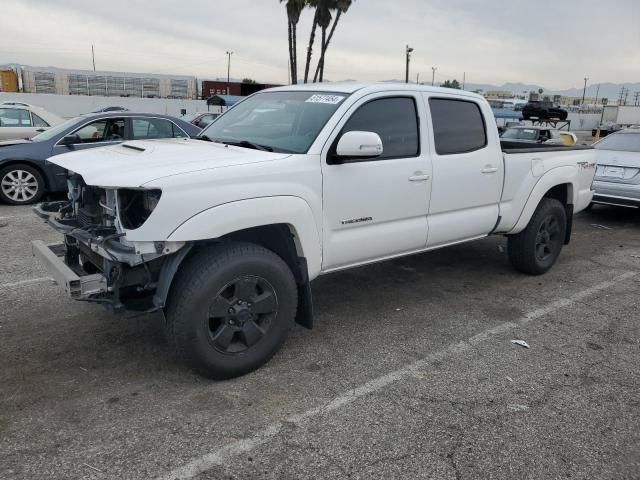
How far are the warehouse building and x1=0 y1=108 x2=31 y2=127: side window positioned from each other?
2003 inches

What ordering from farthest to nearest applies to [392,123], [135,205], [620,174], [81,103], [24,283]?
[81,103]
[620,174]
[24,283]
[392,123]
[135,205]

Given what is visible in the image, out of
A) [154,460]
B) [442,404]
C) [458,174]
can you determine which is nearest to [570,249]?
[458,174]

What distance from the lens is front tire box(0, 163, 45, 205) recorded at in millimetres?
8648

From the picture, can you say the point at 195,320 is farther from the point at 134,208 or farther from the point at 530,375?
the point at 530,375

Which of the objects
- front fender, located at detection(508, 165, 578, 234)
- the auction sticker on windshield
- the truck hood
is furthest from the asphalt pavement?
the auction sticker on windshield

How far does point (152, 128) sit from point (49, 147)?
1658mm

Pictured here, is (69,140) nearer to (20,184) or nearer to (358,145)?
(20,184)

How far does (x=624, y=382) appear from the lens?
3697mm

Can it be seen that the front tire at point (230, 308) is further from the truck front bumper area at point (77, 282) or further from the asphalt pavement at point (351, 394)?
the truck front bumper area at point (77, 282)

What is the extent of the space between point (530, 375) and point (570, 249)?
429 cm

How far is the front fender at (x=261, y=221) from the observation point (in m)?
3.08

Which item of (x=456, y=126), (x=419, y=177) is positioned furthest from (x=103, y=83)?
(x=419, y=177)

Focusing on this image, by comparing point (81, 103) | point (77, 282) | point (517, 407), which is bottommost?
point (517, 407)

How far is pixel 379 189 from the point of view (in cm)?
404
